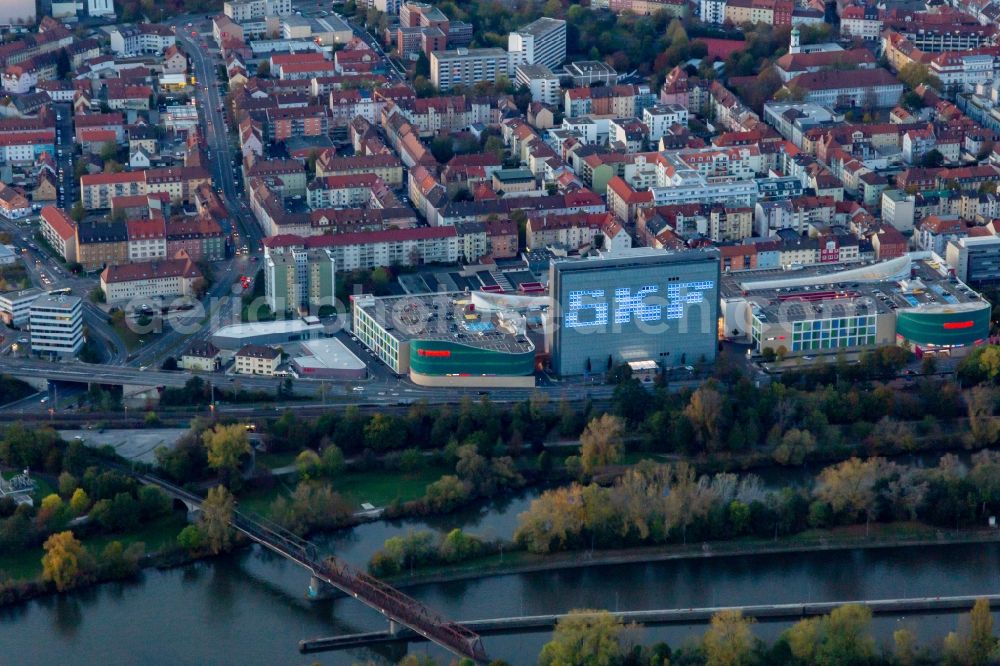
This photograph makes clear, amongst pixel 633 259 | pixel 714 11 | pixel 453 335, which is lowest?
pixel 453 335

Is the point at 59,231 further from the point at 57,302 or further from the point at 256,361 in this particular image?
the point at 256,361

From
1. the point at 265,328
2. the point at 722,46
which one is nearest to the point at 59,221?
the point at 265,328

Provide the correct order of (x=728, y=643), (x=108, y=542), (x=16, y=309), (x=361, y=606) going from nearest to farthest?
(x=728, y=643) → (x=361, y=606) → (x=108, y=542) → (x=16, y=309)

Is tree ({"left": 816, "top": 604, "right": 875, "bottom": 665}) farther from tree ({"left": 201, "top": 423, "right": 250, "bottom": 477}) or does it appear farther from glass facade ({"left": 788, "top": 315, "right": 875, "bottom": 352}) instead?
glass facade ({"left": 788, "top": 315, "right": 875, "bottom": 352})

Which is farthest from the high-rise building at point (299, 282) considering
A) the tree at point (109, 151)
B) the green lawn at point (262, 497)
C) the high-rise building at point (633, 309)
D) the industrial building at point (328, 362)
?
the tree at point (109, 151)

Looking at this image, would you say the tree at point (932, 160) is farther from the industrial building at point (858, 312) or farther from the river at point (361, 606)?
the river at point (361, 606)

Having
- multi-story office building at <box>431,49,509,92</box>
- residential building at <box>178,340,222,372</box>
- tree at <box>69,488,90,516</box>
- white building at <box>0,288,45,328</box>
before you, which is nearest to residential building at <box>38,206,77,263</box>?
white building at <box>0,288,45,328</box>

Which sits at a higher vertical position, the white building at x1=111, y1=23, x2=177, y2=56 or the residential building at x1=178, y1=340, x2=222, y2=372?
the white building at x1=111, y1=23, x2=177, y2=56
